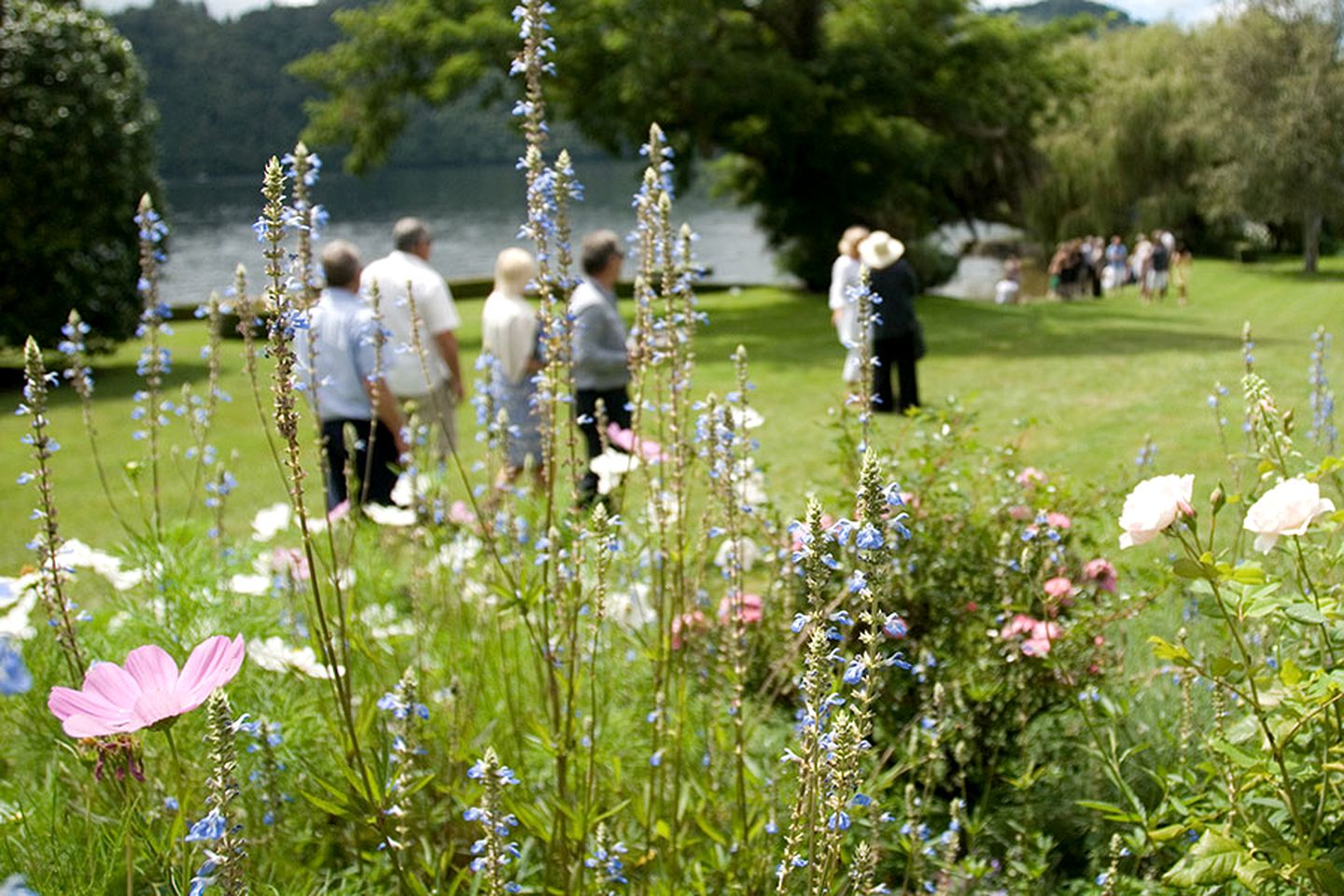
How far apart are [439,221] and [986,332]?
216 ft

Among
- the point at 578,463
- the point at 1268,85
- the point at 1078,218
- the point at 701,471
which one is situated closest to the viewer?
the point at 578,463

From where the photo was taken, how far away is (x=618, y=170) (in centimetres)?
17600

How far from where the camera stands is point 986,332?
20578 millimetres

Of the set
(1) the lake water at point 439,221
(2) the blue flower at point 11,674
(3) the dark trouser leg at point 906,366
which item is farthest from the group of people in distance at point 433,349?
(3) the dark trouser leg at point 906,366

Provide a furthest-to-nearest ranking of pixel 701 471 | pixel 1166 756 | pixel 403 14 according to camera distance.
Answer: pixel 403 14 → pixel 701 471 → pixel 1166 756

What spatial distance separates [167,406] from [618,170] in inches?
6987

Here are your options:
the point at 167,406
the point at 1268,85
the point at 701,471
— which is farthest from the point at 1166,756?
the point at 1268,85

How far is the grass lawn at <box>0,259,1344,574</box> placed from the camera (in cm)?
980

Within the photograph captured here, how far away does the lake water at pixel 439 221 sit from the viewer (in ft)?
132

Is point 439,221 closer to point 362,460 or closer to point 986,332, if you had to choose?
point 986,332

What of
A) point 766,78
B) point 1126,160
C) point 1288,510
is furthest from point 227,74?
point 1288,510

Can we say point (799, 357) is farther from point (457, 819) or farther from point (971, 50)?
point (457, 819)

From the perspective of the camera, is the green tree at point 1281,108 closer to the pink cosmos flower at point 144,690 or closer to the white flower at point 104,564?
the white flower at point 104,564

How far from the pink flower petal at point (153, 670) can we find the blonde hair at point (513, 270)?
17.0 ft
